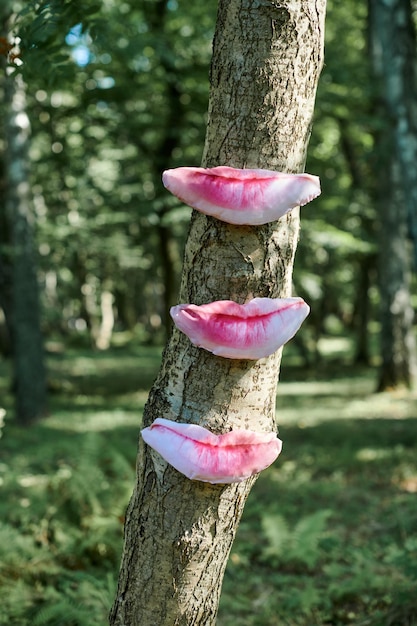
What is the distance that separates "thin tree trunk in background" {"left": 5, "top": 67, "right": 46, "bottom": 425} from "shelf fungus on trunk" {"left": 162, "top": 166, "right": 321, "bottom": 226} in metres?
8.83

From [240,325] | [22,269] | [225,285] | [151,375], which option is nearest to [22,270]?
[22,269]

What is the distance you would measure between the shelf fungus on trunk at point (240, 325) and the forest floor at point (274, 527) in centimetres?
228

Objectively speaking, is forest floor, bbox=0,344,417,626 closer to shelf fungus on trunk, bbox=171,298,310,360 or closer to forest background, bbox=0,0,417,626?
forest background, bbox=0,0,417,626

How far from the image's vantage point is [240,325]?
188 centimetres

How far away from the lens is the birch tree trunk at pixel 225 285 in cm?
194

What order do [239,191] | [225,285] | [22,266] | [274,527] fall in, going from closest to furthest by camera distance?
[239,191] < [225,285] < [274,527] < [22,266]

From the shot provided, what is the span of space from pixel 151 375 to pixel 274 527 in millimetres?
13005

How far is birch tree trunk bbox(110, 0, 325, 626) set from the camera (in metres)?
1.94

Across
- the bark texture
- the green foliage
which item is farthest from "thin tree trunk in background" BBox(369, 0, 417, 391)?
the green foliage

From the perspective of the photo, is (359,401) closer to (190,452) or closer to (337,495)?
(337,495)

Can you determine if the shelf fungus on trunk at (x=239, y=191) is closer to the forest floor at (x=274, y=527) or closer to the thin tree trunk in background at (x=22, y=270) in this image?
the forest floor at (x=274, y=527)

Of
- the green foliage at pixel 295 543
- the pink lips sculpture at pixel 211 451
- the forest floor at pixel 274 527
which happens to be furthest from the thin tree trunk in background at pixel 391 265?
the pink lips sculpture at pixel 211 451

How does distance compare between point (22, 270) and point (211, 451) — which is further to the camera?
point (22, 270)

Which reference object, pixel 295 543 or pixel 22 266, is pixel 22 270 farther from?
pixel 295 543
